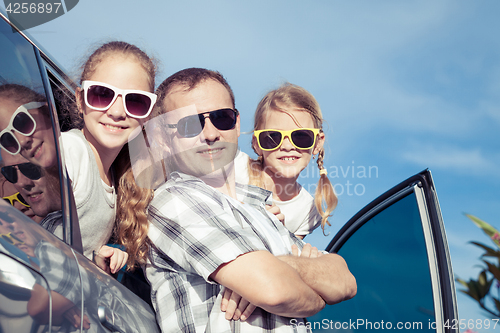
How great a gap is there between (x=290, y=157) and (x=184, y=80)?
1537mm

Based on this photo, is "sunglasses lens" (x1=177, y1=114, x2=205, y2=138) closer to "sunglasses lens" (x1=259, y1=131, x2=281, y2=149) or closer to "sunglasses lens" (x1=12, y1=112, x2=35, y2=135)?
"sunglasses lens" (x1=12, y1=112, x2=35, y2=135)

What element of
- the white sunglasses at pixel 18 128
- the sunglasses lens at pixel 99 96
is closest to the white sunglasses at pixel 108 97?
the sunglasses lens at pixel 99 96

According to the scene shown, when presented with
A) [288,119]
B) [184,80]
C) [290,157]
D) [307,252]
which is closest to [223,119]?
[184,80]

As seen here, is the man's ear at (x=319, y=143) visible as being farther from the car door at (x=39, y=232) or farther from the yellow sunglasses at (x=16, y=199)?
the yellow sunglasses at (x=16, y=199)

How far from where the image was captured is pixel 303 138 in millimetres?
3426

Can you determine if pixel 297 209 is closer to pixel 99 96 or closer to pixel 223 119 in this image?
pixel 223 119

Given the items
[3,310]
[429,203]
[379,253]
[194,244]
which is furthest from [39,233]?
[379,253]

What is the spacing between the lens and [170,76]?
222 centimetres

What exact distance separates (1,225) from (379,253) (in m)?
2.25

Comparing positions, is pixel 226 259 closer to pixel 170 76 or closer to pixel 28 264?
pixel 28 264

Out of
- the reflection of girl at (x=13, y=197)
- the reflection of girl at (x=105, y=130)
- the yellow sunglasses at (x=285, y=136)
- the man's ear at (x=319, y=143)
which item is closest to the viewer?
the reflection of girl at (x=13, y=197)

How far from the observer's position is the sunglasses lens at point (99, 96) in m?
1.95

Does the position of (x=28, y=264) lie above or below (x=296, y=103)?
below

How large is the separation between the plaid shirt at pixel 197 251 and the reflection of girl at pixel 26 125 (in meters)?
0.53
